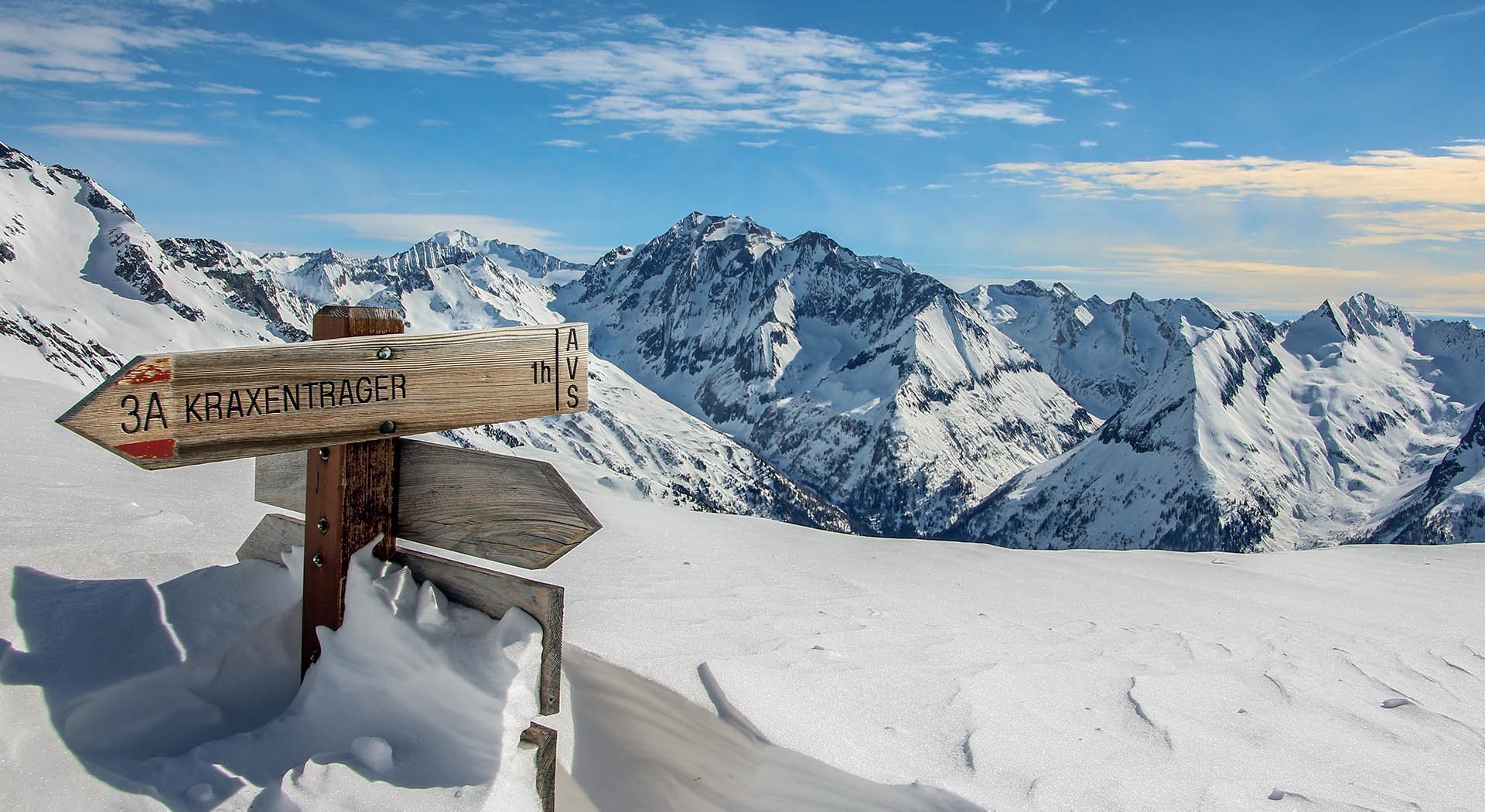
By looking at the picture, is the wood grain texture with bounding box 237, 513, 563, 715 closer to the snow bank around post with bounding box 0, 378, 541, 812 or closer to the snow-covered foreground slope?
the snow bank around post with bounding box 0, 378, 541, 812

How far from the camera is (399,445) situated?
3.49 meters

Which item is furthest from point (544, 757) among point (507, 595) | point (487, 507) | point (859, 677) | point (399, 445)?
point (859, 677)

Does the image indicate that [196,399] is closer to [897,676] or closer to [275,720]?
[275,720]

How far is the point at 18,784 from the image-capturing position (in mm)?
2578

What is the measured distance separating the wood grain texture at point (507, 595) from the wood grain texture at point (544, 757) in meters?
0.09

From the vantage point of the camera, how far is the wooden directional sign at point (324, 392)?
9.08ft

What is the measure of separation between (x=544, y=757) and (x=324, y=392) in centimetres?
154

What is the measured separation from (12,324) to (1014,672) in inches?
5414

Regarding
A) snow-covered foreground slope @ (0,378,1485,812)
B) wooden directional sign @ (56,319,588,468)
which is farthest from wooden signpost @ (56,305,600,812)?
snow-covered foreground slope @ (0,378,1485,812)

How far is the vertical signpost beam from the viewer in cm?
328

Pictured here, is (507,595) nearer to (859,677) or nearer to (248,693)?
(248,693)

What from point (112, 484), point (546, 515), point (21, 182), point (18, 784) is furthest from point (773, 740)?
point (21, 182)

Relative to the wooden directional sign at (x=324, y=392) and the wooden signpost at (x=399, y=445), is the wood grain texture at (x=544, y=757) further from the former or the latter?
the wooden directional sign at (x=324, y=392)

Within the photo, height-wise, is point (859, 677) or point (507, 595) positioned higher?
point (507, 595)
